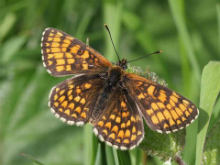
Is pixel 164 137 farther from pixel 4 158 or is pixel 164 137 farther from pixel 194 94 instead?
pixel 4 158

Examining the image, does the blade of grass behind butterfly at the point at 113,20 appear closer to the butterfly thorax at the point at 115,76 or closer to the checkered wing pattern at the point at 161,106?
the butterfly thorax at the point at 115,76

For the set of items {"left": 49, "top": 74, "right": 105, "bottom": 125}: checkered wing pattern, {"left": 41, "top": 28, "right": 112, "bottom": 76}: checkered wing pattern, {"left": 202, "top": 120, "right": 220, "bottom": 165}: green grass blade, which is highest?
{"left": 41, "top": 28, "right": 112, "bottom": 76}: checkered wing pattern

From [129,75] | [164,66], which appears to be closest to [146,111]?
[129,75]

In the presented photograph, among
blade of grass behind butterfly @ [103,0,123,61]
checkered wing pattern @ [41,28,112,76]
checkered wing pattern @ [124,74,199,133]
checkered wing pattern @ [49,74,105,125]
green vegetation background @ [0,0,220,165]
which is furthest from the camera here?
green vegetation background @ [0,0,220,165]

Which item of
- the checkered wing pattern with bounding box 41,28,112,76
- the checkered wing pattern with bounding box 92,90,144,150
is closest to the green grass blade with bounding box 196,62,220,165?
the checkered wing pattern with bounding box 92,90,144,150

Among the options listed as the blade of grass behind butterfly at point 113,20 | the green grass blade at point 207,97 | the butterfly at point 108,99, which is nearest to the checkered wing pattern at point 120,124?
the butterfly at point 108,99

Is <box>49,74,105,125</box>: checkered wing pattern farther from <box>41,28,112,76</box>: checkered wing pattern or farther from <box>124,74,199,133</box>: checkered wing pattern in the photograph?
<box>124,74,199,133</box>: checkered wing pattern

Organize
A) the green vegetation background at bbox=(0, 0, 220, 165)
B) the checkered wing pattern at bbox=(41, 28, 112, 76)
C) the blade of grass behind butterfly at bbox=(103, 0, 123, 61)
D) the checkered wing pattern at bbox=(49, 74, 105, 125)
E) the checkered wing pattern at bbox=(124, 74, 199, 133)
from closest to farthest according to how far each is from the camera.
A: the checkered wing pattern at bbox=(124, 74, 199, 133) → the checkered wing pattern at bbox=(49, 74, 105, 125) → the checkered wing pattern at bbox=(41, 28, 112, 76) → the blade of grass behind butterfly at bbox=(103, 0, 123, 61) → the green vegetation background at bbox=(0, 0, 220, 165)
